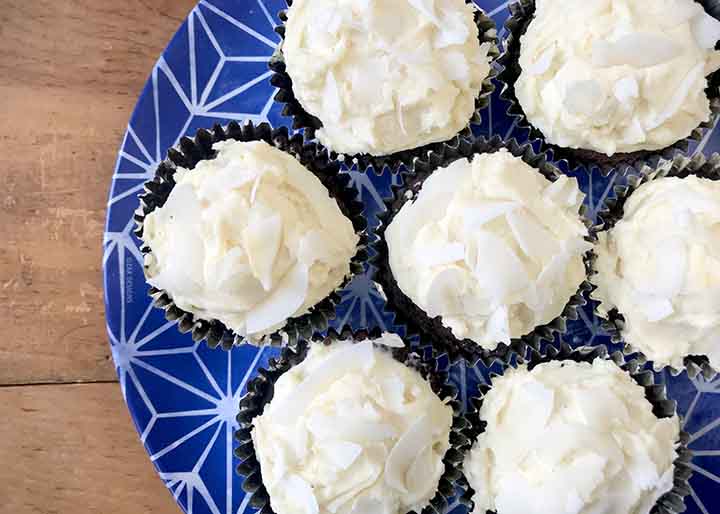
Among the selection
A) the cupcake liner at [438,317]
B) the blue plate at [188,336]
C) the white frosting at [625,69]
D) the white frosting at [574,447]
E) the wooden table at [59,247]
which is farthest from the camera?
the wooden table at [59,247]

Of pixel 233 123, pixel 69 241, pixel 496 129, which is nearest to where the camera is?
pixel 233 123

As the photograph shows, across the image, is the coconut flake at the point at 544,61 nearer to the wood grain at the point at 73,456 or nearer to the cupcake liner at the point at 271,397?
the cupcake liner at the point at 271,397

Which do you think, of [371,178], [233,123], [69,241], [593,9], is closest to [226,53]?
[233,123]

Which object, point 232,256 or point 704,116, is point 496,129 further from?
point 232,256

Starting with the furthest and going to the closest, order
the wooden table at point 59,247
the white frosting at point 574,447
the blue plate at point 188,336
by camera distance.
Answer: the wooden table at point 59,247 < the blue plate at point 188,336 < the white frosting at point 574,447

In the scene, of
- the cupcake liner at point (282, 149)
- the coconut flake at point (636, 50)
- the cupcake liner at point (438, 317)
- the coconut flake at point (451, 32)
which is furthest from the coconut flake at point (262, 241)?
the coconut flake at point (636, 50)

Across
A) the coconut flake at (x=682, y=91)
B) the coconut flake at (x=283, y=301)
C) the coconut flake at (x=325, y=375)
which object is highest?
the coconut flake at (x=682, y=91)

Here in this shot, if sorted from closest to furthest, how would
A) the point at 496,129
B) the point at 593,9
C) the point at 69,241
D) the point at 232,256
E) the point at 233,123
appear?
the point at 232,256 → the point at 593,9 → the point at 233,123 → the point at 496,129 → the point at 69,241

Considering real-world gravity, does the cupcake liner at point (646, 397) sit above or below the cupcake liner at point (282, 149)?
below
